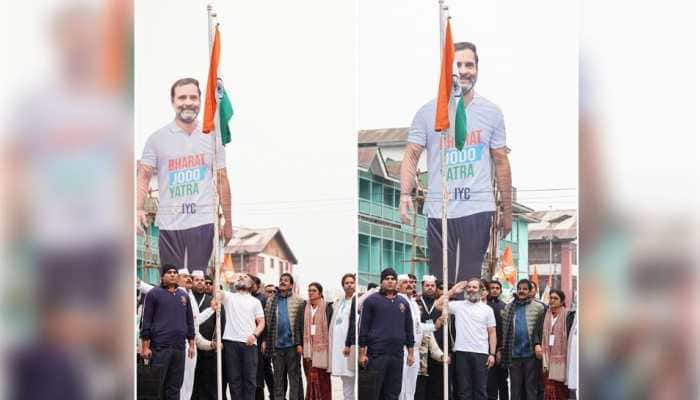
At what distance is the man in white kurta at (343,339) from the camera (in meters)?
7.46

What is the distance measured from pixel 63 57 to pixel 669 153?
280 cm

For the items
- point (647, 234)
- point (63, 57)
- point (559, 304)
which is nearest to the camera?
point (63, 57)

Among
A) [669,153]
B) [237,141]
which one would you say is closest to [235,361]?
[237,141]

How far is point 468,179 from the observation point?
282 inches

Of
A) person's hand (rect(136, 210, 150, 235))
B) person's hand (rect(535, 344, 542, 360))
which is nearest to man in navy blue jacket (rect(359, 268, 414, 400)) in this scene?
person's hand (rect(535, 344, 542, 360))

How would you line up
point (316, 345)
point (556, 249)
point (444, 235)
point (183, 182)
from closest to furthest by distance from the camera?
1. point (556, 249)
2. point (444, 235)
3. point (316, 345)
4. point (183, 182)

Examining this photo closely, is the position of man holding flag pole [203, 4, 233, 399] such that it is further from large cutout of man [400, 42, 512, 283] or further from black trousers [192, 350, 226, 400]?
large cutout of man [400, 42, 512, 283]

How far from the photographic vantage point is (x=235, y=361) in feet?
25.5

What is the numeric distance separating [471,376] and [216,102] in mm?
2446

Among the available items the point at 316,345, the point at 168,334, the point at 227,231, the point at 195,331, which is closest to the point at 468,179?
the point at 316,345

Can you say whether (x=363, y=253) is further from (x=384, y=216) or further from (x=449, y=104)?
(x=449, y=104)

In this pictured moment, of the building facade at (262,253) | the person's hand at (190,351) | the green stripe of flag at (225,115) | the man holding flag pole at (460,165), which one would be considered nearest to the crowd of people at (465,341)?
the man holding flag pole at (460,165)

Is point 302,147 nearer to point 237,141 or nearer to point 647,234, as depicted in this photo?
point 237,141

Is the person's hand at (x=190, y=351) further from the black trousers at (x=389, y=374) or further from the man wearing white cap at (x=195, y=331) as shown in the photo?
the black trousers at (x=389, y=374)
